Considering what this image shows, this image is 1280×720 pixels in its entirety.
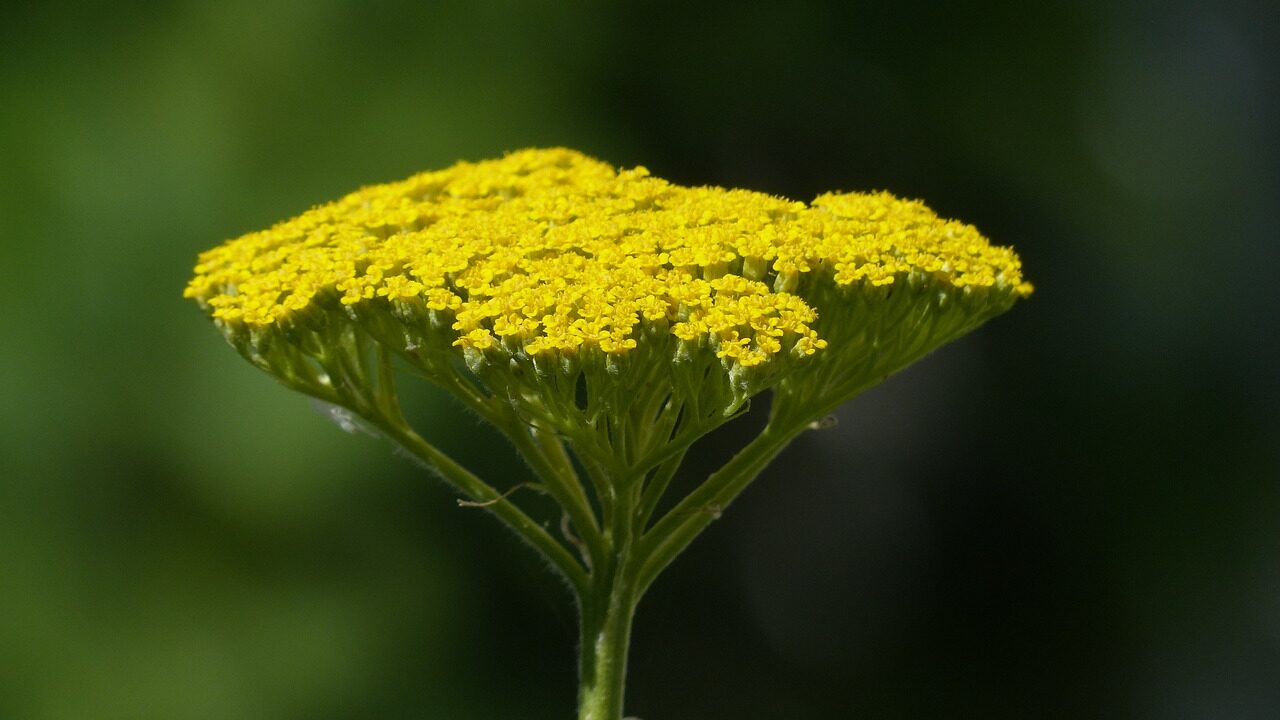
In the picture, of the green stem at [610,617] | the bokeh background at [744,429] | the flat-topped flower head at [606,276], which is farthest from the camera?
the bokeh background at [744,429]

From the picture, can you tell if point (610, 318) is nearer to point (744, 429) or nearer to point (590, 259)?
point (590, 259)

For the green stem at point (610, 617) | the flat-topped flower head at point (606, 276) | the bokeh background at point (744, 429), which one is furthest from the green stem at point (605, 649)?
the bokeh background at point (744, 429)

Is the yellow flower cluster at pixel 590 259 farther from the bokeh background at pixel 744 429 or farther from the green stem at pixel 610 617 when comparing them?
the bokeh background at pixel 744 429

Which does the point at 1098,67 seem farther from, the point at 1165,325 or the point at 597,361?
the point at 597,361

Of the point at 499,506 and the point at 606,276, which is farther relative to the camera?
the point at 499,506

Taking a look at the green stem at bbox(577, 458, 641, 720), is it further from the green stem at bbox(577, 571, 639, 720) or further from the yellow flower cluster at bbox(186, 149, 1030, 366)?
the yellow flower cluster at bbox(186, 149, 1030, 366)

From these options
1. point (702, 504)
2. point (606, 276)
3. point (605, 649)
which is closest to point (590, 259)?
point (606, 276)

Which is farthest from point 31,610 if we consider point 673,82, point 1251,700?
point 1251,700
